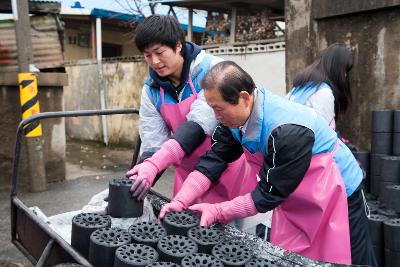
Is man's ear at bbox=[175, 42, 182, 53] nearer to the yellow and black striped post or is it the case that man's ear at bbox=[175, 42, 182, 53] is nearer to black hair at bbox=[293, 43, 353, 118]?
black hair at bbox=[293, 43, 353, 118]

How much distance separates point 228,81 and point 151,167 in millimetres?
694

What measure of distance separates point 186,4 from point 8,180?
5.45 meters

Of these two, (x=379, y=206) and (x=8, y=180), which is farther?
(x=8, y=180)

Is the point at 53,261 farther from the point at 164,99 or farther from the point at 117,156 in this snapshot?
the point at 117,156

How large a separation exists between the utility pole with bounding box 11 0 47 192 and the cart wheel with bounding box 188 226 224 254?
4.64 meters

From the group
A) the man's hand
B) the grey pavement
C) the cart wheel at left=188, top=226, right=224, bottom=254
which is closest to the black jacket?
the cart wheel at left=188, top=226, right=224, bottom=254

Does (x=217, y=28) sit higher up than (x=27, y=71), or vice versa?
(x=217, y=28)

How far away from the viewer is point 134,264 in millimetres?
1359

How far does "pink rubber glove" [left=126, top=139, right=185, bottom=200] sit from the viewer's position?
198cm

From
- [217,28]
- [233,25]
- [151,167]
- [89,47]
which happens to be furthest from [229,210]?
[89,47]

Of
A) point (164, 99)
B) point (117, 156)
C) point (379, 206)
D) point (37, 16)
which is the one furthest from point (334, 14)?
point (117, 156)

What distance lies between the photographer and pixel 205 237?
1663 millimetres

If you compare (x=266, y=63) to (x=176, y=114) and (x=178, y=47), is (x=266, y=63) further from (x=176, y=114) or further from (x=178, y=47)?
(x=178, y=47)

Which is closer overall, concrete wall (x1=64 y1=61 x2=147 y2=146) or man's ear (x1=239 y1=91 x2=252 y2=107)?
man's ear (x1=239 y1=91 x2=252 y2=107)
